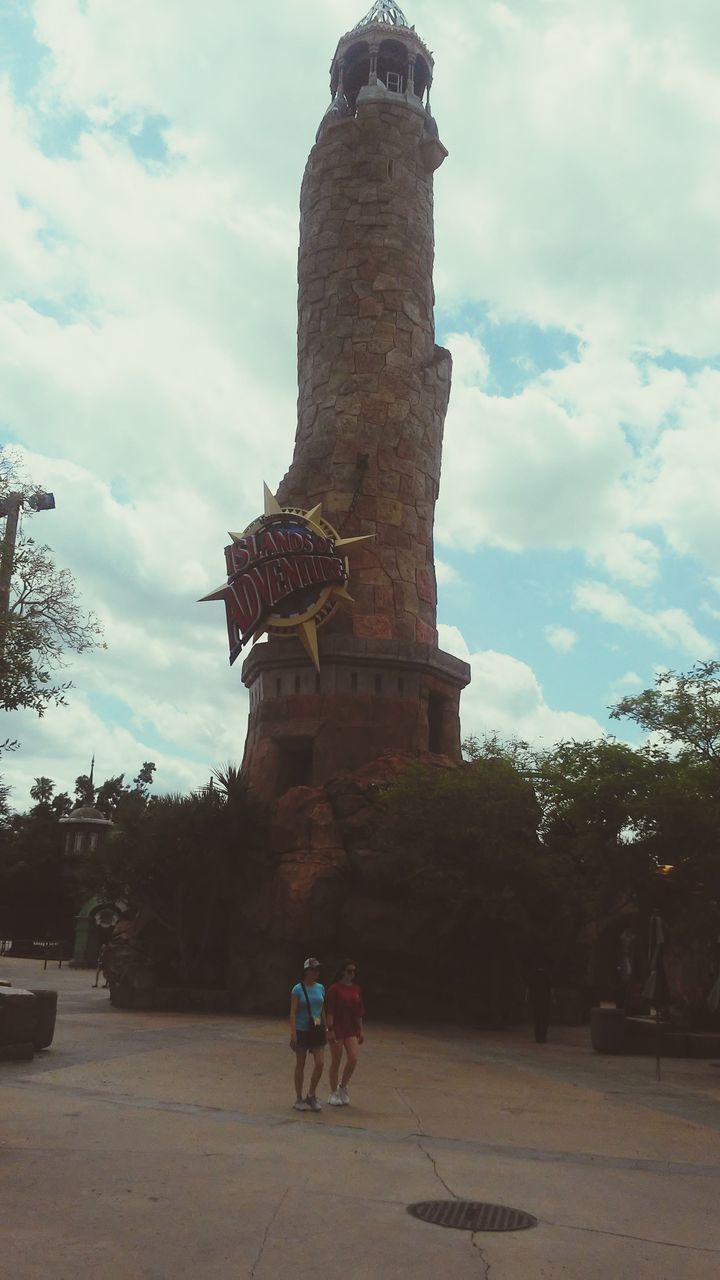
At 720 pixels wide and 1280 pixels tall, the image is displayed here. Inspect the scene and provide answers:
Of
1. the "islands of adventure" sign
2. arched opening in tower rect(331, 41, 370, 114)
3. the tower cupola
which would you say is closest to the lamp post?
the "islands of adventure" sign

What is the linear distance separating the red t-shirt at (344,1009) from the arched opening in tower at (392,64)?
36.6 metres

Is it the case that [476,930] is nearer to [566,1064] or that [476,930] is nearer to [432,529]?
[566,1064]

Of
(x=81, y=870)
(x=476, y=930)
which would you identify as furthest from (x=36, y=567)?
(x=476, y=930)

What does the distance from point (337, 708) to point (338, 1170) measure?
21.5 metres

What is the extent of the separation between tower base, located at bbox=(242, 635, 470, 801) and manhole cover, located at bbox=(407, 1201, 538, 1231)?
840 inches

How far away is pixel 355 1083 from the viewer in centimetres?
1317

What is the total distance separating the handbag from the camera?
10.9m

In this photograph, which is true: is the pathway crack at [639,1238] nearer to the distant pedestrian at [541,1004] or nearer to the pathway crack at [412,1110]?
the pathway crack at [412,1110]

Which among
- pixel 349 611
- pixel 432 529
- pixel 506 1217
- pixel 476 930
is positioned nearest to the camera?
pixel 506 1217

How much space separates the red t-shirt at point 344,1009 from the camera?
11508mm

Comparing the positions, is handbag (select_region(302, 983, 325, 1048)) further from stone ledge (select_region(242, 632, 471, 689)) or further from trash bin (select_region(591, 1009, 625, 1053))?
stone ledge (select_region(242, 632, 471, 689))

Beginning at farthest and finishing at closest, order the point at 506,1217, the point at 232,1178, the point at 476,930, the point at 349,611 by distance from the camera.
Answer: the point at 349,611 < the point at 476,930 < the point at 232,1178 < the point at 506,1217

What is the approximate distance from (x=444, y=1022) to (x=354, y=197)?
26581 mm

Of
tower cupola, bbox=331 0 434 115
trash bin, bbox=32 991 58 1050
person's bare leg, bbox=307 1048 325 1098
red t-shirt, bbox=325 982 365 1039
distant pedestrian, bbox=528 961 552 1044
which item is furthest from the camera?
tower cupola, bbox=331 0 434 115
